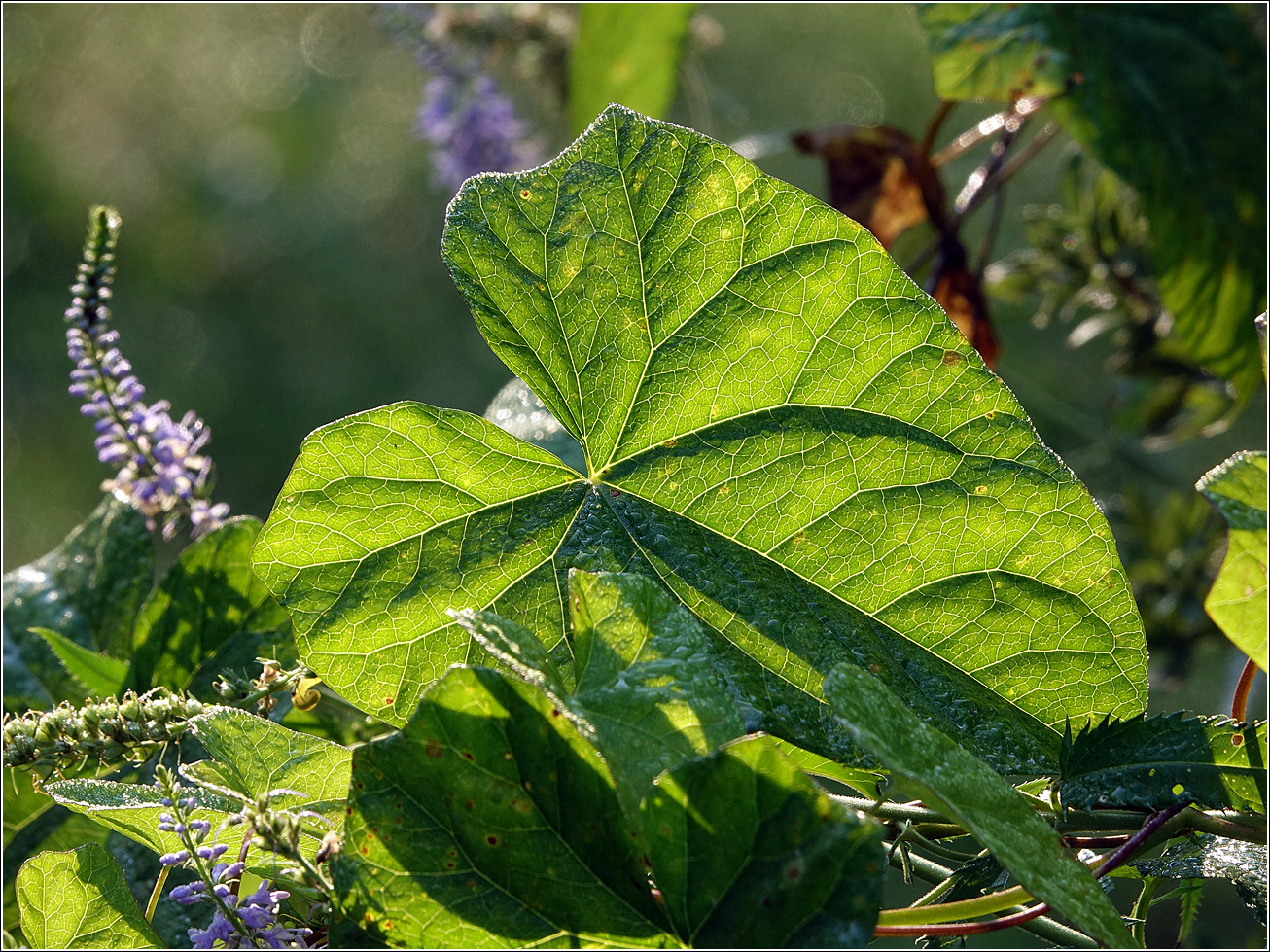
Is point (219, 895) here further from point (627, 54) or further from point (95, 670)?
point (627, 54)

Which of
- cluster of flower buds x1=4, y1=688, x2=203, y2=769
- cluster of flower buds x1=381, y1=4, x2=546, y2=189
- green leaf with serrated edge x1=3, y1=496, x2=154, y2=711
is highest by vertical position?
cluster of flower buds x1=381, y1=4, x2=546, y2=189

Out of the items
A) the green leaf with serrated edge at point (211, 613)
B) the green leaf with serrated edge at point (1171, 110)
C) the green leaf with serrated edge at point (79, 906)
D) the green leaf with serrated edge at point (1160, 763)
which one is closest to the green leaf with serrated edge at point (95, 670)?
the green leaf with serrated edge at point (211, 613)

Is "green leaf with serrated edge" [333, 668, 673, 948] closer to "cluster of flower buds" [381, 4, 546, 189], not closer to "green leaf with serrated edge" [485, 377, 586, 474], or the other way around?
"green leaf with serrated edge" [485, 377, 586, 474]

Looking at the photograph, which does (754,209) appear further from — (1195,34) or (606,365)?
(1195,34)

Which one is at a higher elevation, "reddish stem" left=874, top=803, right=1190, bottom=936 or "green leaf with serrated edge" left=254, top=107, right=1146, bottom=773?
"green leaf with serrated edge" left=254, top=107, right=1146, bottom=773

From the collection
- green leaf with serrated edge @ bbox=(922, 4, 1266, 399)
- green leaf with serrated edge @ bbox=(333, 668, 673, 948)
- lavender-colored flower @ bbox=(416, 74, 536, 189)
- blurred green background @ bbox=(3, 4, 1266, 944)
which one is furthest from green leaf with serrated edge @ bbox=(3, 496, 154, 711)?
blurred green background @ bbox=(3, 4, 1266, 944)

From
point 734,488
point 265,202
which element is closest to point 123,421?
point 734,488
